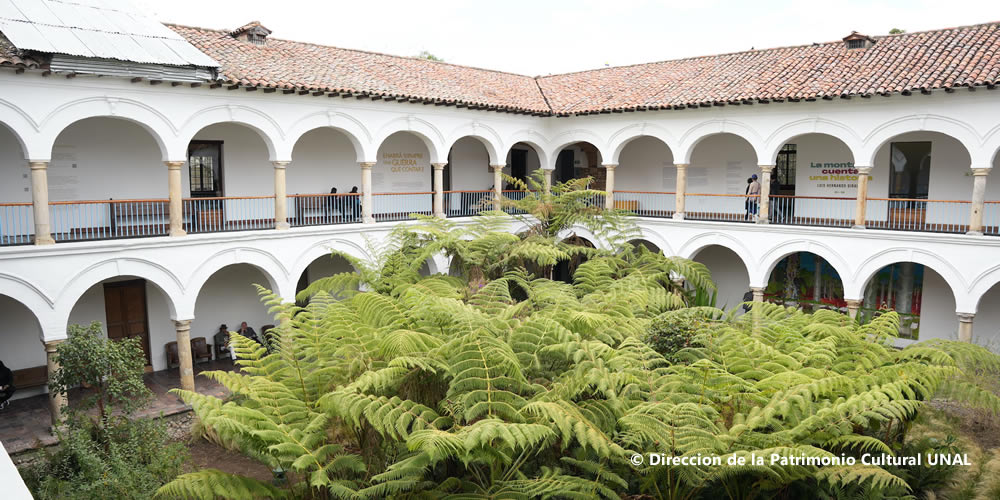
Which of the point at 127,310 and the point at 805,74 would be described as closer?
the point at 127,310

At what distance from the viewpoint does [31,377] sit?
49.0 ft

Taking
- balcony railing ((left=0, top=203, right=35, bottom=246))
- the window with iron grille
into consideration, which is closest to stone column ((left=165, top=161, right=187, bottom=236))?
balcony railing ((left=0, top=203, right=35, bottom=246))

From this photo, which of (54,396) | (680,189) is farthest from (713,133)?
(54,396)

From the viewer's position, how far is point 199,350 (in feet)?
56.2

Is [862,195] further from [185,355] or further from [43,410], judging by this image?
[43,410]

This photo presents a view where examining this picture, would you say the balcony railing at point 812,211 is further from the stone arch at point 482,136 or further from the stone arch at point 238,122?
the stone arch at point 238,122

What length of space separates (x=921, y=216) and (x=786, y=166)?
12.8 ft

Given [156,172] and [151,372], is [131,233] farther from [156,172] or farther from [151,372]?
[151,372]

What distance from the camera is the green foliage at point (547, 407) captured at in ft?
14.7

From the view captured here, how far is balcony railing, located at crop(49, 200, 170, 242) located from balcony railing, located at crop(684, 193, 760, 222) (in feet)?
45.1

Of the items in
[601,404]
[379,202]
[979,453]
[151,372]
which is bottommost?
[151,372]

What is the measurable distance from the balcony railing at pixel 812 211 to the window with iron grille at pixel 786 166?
50 cm

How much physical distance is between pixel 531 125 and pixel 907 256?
10.9 metres

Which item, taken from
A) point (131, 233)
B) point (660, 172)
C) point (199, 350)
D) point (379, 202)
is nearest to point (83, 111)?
point (131, 233)
